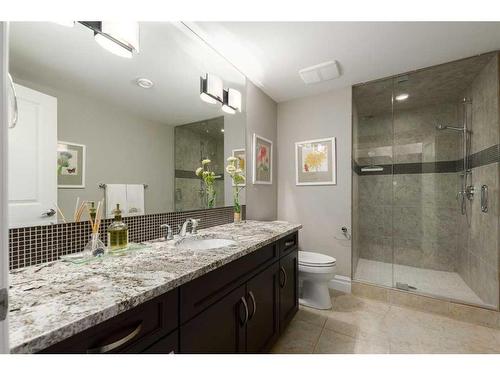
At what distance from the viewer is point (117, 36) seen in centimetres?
108

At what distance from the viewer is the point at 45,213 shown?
920 millimetres

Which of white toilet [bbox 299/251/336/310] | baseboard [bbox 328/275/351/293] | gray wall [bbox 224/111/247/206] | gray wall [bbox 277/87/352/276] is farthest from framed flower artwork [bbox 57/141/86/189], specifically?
baseboard [bbox 328/275/351/293]

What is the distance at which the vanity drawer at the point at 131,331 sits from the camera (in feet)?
1.71

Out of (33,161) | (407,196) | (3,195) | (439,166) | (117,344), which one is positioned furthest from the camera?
(407,196)

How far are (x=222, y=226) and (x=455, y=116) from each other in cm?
282

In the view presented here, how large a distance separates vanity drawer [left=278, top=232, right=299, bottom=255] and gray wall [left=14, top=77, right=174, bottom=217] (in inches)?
32.0

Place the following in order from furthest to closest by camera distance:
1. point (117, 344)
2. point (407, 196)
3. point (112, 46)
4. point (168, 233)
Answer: point (407, 196) → point (168, 233) → point (112, 46) → point (117, 344)

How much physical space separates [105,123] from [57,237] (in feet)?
1.90

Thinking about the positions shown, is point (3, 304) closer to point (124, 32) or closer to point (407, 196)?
point (124, 32)

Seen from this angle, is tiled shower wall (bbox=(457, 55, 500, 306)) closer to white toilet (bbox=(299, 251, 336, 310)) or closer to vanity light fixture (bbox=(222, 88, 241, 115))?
white toilet (bbox=(299, 251, 336, 310))

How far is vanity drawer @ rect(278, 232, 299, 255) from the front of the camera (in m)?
1.56

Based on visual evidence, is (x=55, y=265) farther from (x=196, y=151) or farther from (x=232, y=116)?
(x=232, y=116)

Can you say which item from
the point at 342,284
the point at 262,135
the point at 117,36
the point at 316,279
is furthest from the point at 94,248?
the point at 342,284

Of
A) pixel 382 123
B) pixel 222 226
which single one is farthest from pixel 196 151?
pixel 382 123
